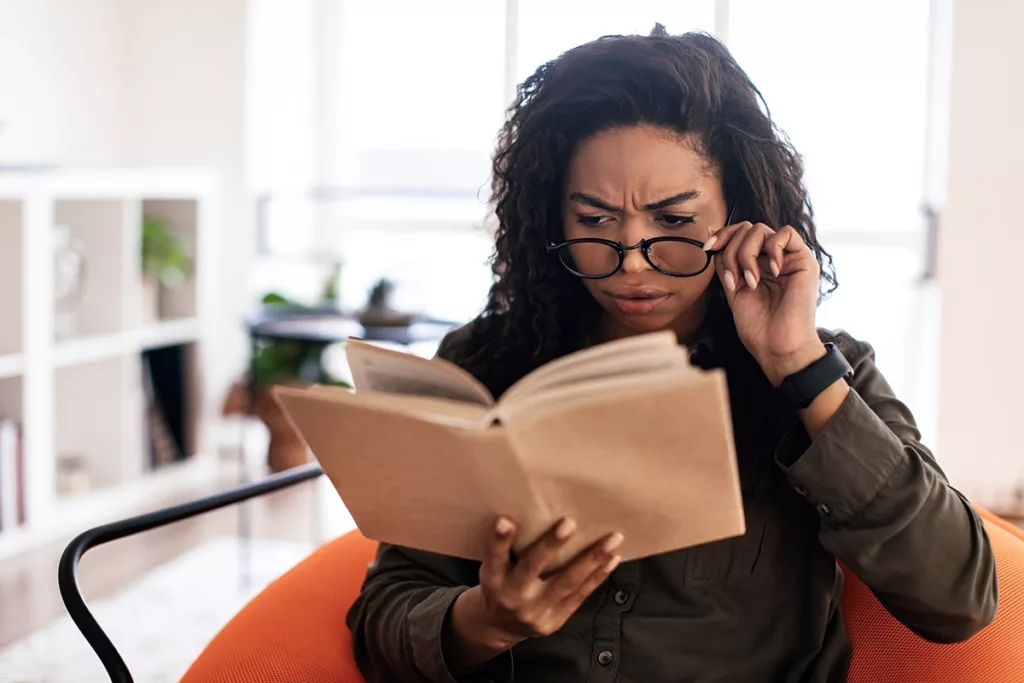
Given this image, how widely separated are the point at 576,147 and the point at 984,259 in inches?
111

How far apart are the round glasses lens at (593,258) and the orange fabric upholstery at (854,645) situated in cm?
51

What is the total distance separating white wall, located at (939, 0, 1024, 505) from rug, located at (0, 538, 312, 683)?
2.17 meters

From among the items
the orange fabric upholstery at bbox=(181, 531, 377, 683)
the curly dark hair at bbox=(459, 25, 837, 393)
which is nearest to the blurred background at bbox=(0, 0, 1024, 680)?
the orange fabric upholstery at bbox=(181, 531, 377, 683)

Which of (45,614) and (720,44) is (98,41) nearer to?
(45,614)

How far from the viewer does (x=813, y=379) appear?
113cm

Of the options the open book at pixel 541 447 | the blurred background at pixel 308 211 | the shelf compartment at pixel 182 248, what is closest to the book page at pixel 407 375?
the open book at pixel 541 447

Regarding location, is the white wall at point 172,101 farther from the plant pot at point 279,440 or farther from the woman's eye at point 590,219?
the woman's eye at point 590,219

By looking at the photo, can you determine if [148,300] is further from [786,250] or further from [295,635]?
[786,250]

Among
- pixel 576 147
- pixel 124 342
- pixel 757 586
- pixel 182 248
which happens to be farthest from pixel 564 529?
pixel 182 248

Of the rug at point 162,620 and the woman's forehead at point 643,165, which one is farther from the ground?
the woman's forehead at point 643,165

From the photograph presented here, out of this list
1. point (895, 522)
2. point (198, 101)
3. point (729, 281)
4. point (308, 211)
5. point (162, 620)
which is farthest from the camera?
point (308, 211)

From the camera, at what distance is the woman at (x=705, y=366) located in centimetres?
112

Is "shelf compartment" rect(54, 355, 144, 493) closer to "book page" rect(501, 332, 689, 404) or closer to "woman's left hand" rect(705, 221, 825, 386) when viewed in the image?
"woman's left hand" rect(705, 221, 825, 386)

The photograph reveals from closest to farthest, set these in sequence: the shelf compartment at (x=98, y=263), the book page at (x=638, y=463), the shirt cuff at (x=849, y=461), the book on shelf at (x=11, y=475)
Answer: the book page at (x=638, y=463), the shirt cuff at (x=849, y=461), the book on shelf at (x=11, y=475), the shelf compartment at (x=98, y=263)
